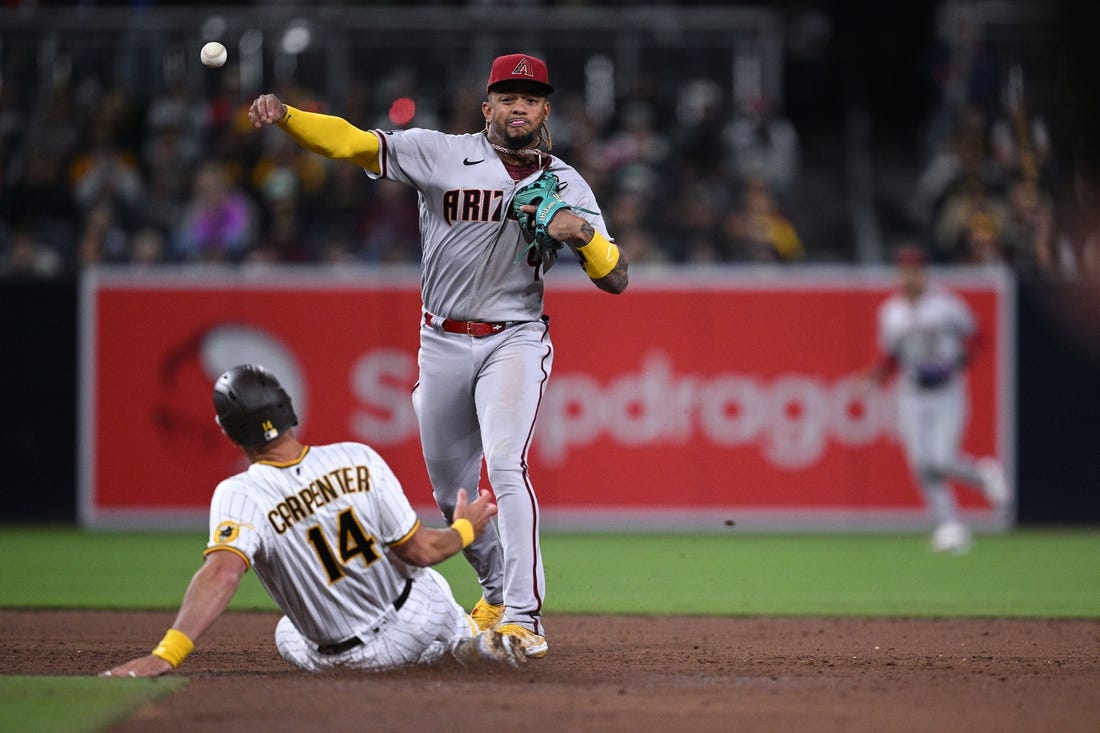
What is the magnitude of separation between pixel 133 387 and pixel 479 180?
26.2 ft

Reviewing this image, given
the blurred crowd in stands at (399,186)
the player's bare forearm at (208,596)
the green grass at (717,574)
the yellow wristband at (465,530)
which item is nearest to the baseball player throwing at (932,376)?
the green grass at (717,574)

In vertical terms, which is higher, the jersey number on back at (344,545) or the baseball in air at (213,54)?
the baseball in air at (213,54)

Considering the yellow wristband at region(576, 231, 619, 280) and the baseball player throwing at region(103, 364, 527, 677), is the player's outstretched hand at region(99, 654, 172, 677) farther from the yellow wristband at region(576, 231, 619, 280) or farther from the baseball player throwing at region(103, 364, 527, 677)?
the yellow wristband at region(576, 231, 619, 280)

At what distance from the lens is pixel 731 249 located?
Answer: 14273 millimetres

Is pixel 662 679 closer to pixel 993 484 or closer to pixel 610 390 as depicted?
pixel 993 484

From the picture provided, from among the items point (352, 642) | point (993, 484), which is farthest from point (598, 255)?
point (993, 484)

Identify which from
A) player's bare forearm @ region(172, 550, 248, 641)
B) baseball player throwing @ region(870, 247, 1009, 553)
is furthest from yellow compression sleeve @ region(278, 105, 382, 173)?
baseball player throwing @ region(870, 247, 1009, 553)

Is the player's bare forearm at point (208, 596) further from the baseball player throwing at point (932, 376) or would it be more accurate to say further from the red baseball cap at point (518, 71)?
the baseball player throwing at point (932, 376)

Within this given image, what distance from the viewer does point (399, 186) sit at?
14.2 meters

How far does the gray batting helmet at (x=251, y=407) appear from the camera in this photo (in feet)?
16.3

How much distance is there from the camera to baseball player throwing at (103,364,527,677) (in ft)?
16.3

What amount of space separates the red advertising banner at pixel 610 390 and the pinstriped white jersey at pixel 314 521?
789 cm

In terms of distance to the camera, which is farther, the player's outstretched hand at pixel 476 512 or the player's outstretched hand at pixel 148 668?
the player's outstretched hand at pixel 476 512

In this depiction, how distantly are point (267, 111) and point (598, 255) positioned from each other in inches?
54.9
